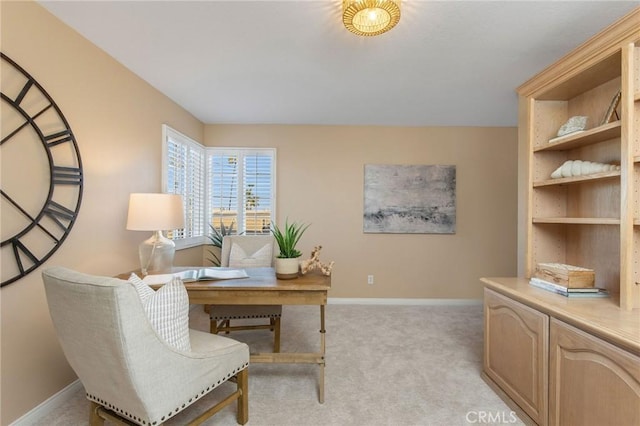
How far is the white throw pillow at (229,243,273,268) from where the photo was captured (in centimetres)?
284

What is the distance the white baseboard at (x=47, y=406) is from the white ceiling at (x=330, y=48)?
240cm

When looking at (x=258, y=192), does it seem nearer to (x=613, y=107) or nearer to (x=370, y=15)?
(x=370, y=15)

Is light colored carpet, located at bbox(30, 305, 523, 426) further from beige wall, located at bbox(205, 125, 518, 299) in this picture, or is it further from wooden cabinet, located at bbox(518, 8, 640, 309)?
wooden cabinet, located at bbox(518, 8, 640, 309)

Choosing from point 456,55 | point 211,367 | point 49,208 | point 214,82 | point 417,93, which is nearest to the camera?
point 211,367

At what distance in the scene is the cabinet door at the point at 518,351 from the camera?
1537 millimetres

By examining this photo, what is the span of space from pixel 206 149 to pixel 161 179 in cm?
115

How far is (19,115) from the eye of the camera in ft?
5.11

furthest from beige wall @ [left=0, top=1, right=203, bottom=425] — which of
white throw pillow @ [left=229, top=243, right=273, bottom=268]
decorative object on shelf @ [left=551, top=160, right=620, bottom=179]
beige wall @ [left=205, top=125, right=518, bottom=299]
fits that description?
decorative object on shelf @ [left=551, top=160, right=620, bottom=179]

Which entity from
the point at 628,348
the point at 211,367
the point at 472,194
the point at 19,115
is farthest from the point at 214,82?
the point at 472,194

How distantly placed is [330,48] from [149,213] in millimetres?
1823

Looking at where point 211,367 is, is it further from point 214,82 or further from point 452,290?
point 452,290

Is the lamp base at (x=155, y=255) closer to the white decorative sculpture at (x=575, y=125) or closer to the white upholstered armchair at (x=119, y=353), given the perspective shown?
the white upholstered armchair at (x=119, y=353)

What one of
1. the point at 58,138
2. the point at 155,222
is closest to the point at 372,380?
the point at 155,222

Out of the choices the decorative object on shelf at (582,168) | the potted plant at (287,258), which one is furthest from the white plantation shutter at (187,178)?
the decorative object on shelf at (582,168)
